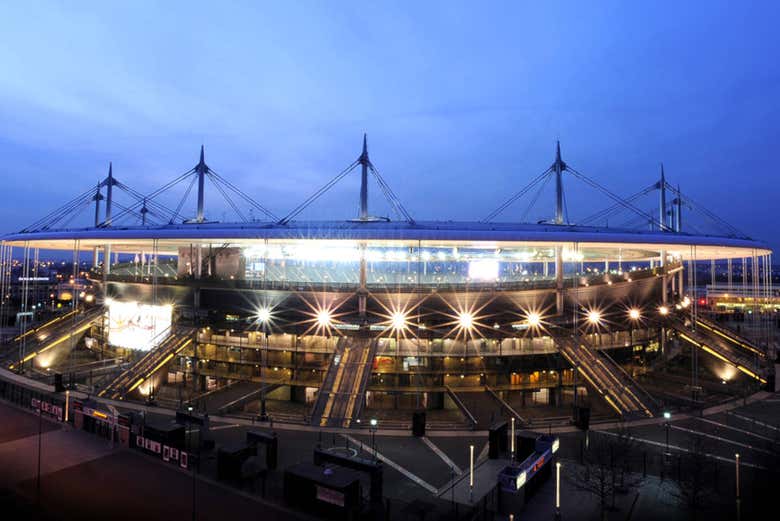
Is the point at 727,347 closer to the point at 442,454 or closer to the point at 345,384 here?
the point at 442,454

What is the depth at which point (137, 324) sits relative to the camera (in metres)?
39.1

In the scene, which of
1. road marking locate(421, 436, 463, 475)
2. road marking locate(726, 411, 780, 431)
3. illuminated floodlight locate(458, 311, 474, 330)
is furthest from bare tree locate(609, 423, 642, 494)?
illuminated floodlight locate(458, 311, 474, 330)

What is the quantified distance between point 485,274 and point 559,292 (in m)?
13.8

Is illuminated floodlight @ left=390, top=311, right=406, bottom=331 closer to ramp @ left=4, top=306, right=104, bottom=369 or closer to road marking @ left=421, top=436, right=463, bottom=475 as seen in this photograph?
road marking @ left=421, top=436, right=463, bottom=475

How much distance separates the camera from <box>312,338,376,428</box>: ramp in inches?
986

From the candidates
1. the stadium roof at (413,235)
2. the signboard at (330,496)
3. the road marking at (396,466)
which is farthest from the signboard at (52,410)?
the signboard at (330,496)

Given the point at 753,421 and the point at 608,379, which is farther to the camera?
the point at 608,379

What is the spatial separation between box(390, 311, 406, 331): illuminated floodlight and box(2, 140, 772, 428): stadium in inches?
4.4

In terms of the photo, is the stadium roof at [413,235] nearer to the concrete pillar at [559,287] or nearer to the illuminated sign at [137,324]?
the concrete pillar at [559,287]

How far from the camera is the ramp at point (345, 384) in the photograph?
25047mm

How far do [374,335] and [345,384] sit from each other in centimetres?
555

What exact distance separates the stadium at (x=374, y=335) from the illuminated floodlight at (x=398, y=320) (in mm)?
113

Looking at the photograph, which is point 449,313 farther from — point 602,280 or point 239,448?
point 239,448

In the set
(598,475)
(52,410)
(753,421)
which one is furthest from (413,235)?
(52,410)
